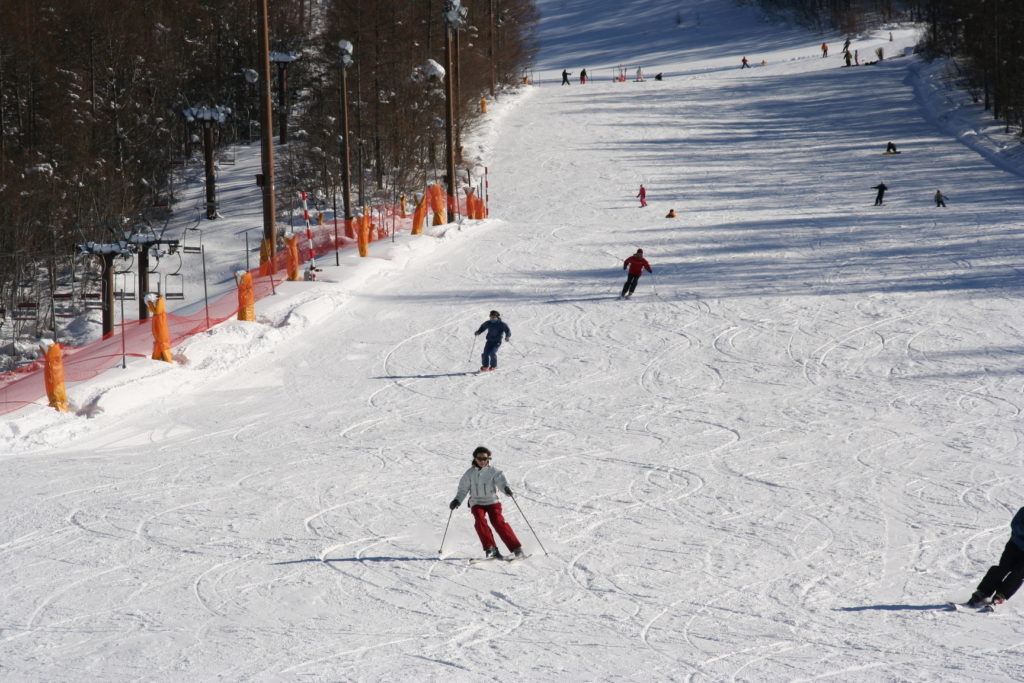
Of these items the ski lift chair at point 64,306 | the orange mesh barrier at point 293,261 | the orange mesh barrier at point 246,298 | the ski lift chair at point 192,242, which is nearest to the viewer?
the orange mesh barrier at point 246,298

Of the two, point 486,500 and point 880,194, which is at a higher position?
point 880,194

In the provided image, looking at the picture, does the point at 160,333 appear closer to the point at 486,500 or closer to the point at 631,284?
the point at 631,284

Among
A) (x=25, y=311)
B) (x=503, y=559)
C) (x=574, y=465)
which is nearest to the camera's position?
(x=503, y=559)

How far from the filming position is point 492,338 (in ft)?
60.9

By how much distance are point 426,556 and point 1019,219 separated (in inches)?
911

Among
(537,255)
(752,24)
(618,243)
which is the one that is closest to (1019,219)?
(618,243)

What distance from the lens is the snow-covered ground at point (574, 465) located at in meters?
8.46

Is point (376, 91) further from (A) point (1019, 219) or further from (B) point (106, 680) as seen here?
(B) point (106, 680)

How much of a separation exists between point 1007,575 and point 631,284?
579 inches

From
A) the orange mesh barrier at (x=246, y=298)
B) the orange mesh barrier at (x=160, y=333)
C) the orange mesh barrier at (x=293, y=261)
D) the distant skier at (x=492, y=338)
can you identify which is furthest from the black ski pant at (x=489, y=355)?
the orange mesh barrier at (x=293, y=261)

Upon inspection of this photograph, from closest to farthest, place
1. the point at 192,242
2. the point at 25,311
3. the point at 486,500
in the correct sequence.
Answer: the point at 486,500, the point at 25,311, the point at 192,242

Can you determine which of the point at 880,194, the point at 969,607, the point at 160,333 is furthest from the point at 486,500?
the point at 880,194

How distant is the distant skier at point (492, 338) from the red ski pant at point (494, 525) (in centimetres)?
822

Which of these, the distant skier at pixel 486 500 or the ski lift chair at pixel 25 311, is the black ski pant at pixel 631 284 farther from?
the ski lift chair at pixel 25 311
